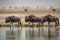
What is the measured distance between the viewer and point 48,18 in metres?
13.6

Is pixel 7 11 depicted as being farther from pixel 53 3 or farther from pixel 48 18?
pixel 48 18

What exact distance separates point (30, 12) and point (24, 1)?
942mm

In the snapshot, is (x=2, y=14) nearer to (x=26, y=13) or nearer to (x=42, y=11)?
(x=26, y=13)

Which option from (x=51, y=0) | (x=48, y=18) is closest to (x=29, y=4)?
(x=51, y=0)

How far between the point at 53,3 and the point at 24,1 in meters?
2.17

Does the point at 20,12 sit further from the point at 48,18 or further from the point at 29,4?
the point at 48,18

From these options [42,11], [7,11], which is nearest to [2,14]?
[7,11]

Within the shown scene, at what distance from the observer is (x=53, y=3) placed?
62.8 feet

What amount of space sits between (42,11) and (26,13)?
1213 mm

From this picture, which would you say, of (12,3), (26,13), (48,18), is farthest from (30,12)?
(48,18)

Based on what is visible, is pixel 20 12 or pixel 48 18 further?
pixel 20 12

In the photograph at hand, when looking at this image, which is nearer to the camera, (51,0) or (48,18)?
(48,18)

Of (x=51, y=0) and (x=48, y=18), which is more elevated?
(x=51, y=0)

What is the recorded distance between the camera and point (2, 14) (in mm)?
19844
